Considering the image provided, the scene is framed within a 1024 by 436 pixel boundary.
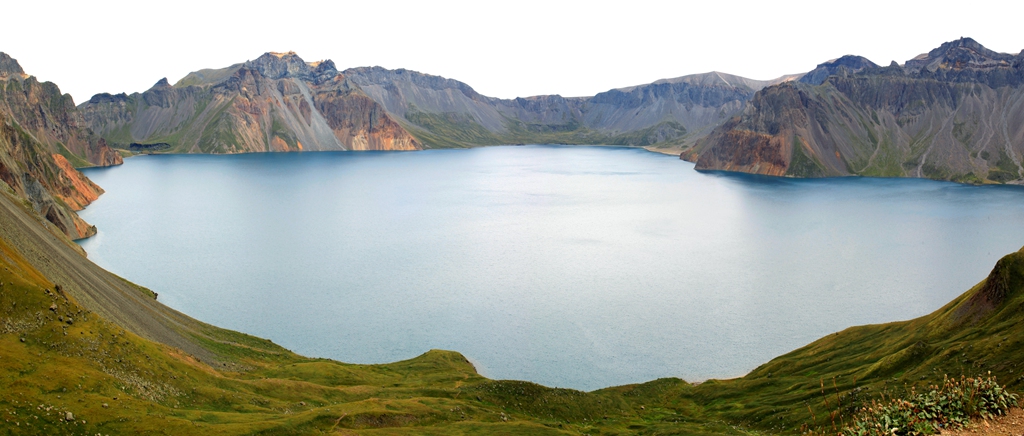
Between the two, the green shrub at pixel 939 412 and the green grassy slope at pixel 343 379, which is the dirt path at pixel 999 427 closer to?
the green shrub at pixel 939 412

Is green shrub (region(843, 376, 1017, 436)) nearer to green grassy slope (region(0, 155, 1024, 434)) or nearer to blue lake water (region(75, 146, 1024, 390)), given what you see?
green grassy slope (region(0, 155, 1024, 434))

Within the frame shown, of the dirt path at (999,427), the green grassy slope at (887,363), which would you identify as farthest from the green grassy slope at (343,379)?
the dirt path at (999,427)

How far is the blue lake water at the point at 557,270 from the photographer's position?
5909 centimetres

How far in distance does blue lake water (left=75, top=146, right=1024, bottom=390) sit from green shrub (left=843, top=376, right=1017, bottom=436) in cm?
3140

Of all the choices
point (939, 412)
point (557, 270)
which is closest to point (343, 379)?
point (939, 412)

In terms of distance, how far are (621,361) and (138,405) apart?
127ft

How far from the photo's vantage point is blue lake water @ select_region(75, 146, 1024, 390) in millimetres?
59094

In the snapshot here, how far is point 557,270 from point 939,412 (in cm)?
6435

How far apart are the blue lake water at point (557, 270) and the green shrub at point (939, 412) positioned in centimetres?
3140

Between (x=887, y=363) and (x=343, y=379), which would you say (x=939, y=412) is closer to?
(x=887, y=363)

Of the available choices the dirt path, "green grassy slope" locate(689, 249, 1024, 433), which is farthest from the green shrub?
"green grassy slope" locate(689, 249, 1024, 433)

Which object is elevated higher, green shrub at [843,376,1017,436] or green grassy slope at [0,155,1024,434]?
green shrub at [843,376,1017,436]

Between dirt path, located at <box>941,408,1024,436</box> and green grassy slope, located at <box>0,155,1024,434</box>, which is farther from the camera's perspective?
green grassy slope, located at <box>0,155,1024,434</box>

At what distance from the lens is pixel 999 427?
20.5 m
